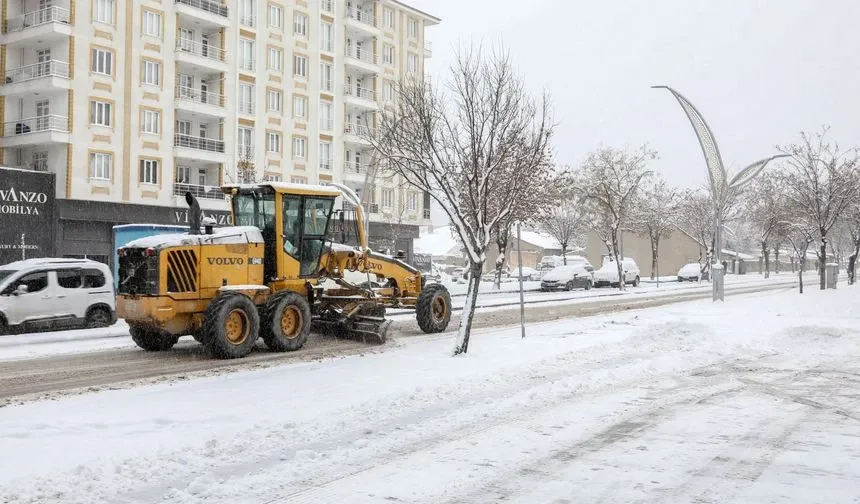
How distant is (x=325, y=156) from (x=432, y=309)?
34.1 metres

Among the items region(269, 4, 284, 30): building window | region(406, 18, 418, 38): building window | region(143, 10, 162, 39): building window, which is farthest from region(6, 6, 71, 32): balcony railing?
region(406, 18, 418, 38): building window

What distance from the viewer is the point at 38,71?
37281mm

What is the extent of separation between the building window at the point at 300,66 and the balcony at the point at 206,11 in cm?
560

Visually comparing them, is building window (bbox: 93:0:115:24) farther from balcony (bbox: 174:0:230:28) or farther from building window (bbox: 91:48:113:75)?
balcony (bbox: 174:0:230:28)

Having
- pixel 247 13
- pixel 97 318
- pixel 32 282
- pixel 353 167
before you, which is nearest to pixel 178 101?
pixel 247 13

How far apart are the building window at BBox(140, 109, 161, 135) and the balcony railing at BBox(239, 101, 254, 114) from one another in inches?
227

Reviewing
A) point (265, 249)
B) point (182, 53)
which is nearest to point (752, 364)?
point (265, 249)

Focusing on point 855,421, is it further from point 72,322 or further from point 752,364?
point 72,322

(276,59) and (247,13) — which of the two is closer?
(247,13)

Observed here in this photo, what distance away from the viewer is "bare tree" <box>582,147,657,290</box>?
151 ft

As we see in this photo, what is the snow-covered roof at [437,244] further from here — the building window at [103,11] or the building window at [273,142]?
the building window at [103,11]

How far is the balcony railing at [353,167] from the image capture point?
172 feet

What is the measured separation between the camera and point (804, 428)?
831 centimetres

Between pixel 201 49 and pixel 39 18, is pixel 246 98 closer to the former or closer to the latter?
pixel 201 49
